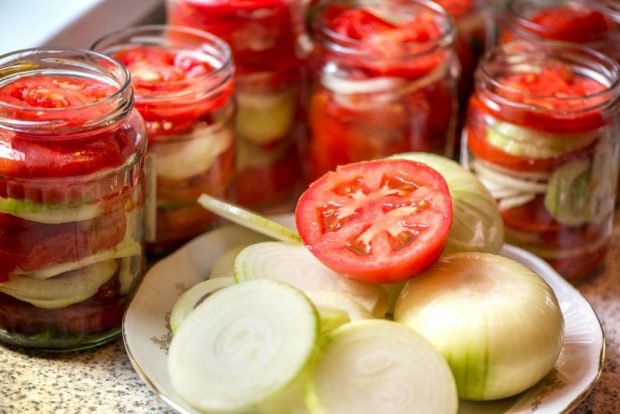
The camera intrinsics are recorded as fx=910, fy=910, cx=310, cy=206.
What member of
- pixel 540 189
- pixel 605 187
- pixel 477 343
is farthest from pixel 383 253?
pixel 605 187

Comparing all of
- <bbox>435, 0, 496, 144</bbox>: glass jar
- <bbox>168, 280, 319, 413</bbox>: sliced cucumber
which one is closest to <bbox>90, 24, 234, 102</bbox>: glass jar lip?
<bbox>168, 280, 319, 413</bbox>: sliced cucumber

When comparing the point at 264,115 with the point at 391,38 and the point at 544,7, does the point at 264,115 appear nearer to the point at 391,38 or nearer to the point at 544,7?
the point at 391,38

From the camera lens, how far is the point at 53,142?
100cm

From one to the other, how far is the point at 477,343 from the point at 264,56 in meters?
0.63

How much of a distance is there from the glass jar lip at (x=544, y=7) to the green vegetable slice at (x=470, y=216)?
0.42m

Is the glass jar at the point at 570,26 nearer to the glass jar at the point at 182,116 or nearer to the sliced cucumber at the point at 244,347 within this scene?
the glass jar at the point at 182,116

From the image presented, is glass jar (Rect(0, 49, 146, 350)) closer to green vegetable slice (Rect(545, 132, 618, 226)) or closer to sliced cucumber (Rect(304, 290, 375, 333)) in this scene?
sliced cucumber (Rect(304, 290, 375, 333))

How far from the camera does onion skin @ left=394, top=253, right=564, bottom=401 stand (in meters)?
0.96

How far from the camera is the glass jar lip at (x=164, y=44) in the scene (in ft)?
3.94

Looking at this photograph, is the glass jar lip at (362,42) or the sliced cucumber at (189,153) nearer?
the sliced cucumber at (189,153)

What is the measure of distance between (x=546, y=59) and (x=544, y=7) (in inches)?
8.7

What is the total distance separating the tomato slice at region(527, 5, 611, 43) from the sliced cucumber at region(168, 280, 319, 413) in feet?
2.44

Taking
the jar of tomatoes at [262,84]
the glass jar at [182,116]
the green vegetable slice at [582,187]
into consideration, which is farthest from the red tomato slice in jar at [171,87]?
the green vegetable slice at [582,187]

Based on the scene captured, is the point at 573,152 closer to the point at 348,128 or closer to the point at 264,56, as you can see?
the point at 348,128
